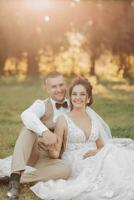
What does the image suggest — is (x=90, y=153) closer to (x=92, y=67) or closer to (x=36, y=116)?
(x=36, y=116)

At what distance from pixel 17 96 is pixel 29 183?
1149cm

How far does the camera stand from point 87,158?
17.8 ft

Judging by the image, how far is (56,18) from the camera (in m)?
27.0

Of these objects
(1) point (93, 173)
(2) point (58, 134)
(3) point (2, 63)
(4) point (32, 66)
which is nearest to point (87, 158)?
(1) point (93, 173)

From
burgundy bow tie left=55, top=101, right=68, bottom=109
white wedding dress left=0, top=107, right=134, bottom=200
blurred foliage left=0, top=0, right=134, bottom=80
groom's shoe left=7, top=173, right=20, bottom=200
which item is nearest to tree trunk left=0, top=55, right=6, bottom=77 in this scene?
blurred foliage left=0, top=0, right=134, bottom=80

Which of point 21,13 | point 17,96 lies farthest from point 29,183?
point 21,13

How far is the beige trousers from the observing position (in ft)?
17.5

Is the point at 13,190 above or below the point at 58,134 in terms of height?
Result: below

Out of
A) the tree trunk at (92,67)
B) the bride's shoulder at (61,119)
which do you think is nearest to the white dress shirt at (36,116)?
the bride's shoulder at (61,119)

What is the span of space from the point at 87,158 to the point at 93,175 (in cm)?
29

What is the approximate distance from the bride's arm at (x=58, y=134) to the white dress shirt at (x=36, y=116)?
16 centimetres

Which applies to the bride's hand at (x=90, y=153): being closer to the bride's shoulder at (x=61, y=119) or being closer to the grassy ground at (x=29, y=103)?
the bride's shoulder at (x=61, y=119)

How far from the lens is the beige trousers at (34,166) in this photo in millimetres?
5320

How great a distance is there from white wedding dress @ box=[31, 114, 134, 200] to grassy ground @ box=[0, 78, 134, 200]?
0.97 feet
